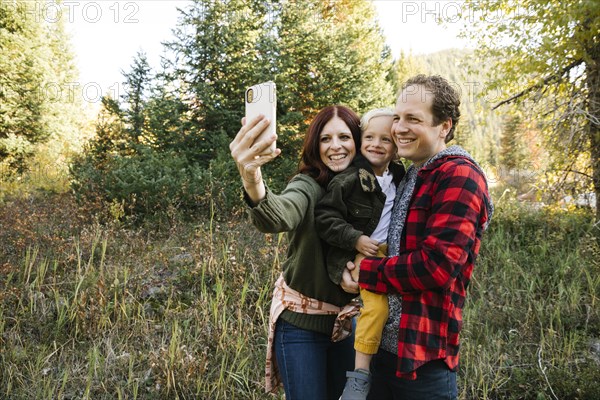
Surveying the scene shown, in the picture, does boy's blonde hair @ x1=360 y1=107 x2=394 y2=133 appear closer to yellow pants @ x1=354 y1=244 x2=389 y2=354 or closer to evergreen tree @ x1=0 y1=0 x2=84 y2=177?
yellow pants @ x1=354 y1=244 x2=389 y2=354

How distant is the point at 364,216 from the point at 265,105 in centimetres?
68

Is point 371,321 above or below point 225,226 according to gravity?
below

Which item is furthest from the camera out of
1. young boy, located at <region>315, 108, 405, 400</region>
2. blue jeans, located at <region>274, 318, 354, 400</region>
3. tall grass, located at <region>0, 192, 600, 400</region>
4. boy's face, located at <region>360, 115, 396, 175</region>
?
tall grass, located at <region>0, 192, 600, 400</region>

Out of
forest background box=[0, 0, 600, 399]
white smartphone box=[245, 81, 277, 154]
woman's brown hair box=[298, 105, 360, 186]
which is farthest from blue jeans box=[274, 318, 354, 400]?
forest background box=[0, 0, 600, 399]

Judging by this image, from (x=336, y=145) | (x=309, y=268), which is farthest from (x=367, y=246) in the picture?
(x=336, y=145)

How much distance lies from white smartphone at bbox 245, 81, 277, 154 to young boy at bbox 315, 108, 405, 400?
1.50 ft

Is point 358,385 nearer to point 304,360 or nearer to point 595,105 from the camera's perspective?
point 304,360

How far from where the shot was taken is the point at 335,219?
5.69 feet

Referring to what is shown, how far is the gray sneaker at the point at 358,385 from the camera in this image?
1.64 meters

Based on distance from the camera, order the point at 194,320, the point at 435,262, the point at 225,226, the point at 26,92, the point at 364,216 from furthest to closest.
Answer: the point at 26,92, the point at 225,226, the point at 194,320, the point at 364,216, the point at 435,262

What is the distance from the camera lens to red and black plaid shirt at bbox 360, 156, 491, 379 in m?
1.41

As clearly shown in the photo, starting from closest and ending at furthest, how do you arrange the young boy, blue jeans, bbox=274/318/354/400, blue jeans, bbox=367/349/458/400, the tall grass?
1. blue jeans, bbox=367/349/458/400
2. the young boy
3. blue jeans, bbox=274/318/354/400
4. the tall grass

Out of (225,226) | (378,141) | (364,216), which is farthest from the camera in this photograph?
(225,226)

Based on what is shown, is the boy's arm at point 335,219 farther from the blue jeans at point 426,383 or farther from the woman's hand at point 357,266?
the blue jeans at point 426,383
